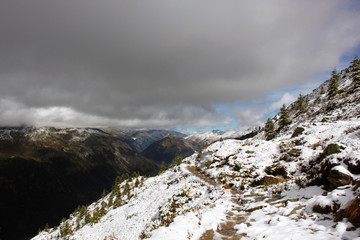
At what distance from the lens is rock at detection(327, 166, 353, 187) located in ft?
39.2

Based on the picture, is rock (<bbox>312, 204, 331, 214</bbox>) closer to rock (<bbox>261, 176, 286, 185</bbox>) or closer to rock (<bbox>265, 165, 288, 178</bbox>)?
rock (<bbox>261, 176, 286, 185</bbox>)

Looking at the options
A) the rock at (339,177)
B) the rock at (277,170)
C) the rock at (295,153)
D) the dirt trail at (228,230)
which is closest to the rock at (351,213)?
the rock at (339,177)

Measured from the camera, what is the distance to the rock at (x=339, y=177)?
39.2 ft

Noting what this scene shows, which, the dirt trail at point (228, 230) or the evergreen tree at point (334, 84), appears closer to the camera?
the dirt trail at point (228, 230)

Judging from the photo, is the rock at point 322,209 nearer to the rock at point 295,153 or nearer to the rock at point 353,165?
the rock at point 353,165

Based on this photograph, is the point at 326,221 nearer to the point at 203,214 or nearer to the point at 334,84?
the point at 203,214

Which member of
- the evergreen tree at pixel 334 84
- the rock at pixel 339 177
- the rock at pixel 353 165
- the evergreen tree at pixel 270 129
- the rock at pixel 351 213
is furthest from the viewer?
the evergreen tree at pixel 334 84

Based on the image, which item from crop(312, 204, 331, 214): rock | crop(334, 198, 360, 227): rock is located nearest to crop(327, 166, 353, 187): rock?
crop(312, 204, 331, 214): rock

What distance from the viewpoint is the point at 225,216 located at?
1355 centimetres

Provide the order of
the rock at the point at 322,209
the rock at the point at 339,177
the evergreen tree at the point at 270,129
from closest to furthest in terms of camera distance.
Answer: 1. the rock at the point at 322,209
2. the rock at the point at 339,177
3. the evergreen tree at the point at 270,129

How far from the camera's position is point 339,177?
12.2 meters

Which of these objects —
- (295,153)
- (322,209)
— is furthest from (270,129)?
(322,209)

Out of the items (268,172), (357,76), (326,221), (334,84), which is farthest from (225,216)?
(334,84)

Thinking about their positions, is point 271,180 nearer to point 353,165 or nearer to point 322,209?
point 353,165
